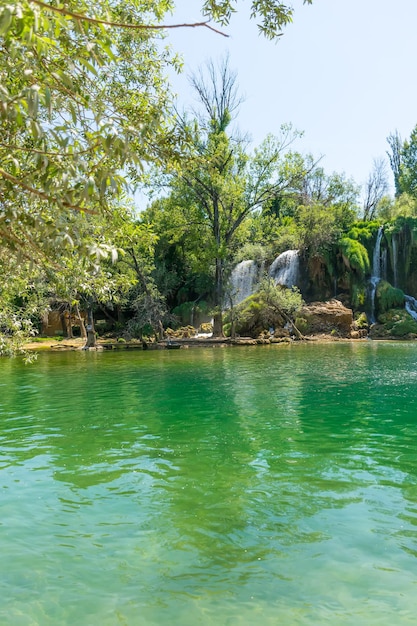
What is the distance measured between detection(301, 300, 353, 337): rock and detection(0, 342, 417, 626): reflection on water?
23978 millimetres

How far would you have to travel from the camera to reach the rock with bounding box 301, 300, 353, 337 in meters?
36.2

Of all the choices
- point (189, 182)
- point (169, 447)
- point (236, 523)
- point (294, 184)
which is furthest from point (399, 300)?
point (236, 523)

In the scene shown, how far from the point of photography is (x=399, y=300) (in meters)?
37.5

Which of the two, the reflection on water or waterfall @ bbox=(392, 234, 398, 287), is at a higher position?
waterfall @ bbox=(392, 234, 398, 287)

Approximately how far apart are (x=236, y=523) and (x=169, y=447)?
10.4 ft

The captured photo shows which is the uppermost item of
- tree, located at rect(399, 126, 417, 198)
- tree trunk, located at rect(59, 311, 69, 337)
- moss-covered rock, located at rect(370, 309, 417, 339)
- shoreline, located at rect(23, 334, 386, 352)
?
tree, located at rect(399, 126, 417, 198)

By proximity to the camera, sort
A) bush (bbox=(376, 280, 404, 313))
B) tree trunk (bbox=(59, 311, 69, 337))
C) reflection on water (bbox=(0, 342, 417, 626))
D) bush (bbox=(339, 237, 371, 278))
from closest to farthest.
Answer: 1. reflection on water (bbox=(0, 342, 417, 626))
2. bush (bbox=(376, 280, 404, 313))
3. bush (bbox=(339, 237, 371, 278))
4. tree trunk (bbox=(59, 311, 69, 337))

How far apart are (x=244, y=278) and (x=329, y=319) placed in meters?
10.1

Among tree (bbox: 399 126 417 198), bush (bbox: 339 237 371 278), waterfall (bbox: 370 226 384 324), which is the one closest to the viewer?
waterfall (bbox: 370 226 384 324)

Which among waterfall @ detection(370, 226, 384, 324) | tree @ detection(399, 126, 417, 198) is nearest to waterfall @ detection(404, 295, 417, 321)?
waterfall @ detection(370, 226, 384, 324)

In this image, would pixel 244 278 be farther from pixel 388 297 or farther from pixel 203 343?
pixel 388 297

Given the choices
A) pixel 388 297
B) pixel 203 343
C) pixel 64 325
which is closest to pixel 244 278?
pixel 203 343

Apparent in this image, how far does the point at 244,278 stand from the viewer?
4412cm

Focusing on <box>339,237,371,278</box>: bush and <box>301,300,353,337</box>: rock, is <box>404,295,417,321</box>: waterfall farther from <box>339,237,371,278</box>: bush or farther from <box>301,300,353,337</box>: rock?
<box>301,300,353,337</box>: rock
